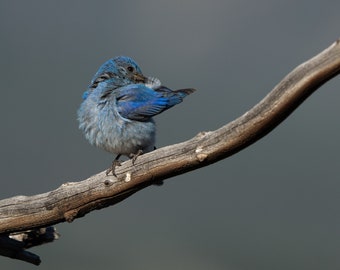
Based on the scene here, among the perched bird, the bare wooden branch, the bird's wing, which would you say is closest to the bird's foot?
the bare wooden branch

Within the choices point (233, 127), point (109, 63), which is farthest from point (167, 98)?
point (233, 127)

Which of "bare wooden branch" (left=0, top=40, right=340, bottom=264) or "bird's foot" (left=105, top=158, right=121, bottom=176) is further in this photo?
"bird's foot" (left=105, top=158, right=121, bottom=176)

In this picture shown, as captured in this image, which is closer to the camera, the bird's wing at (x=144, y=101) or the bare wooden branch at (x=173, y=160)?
the bare wooden branch at (x=173, y=160)

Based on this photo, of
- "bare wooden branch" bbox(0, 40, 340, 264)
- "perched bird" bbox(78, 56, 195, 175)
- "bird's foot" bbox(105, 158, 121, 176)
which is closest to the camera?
"bare wooden branch" bbox(0, 40, 340, 264)

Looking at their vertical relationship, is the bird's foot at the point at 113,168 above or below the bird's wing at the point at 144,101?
below

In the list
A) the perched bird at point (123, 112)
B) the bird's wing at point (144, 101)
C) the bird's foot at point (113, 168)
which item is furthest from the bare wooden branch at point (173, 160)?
the bird's wing at point (144, 101)

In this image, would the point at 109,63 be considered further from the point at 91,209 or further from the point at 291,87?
the point at 291,87

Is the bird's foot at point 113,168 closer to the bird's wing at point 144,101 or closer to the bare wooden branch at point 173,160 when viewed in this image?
the bare wooden branch at point 173,160

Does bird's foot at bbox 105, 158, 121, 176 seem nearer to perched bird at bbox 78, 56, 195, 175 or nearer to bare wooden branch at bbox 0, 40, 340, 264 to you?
bare wooden branch at bbox 0, 40, 340, 264
